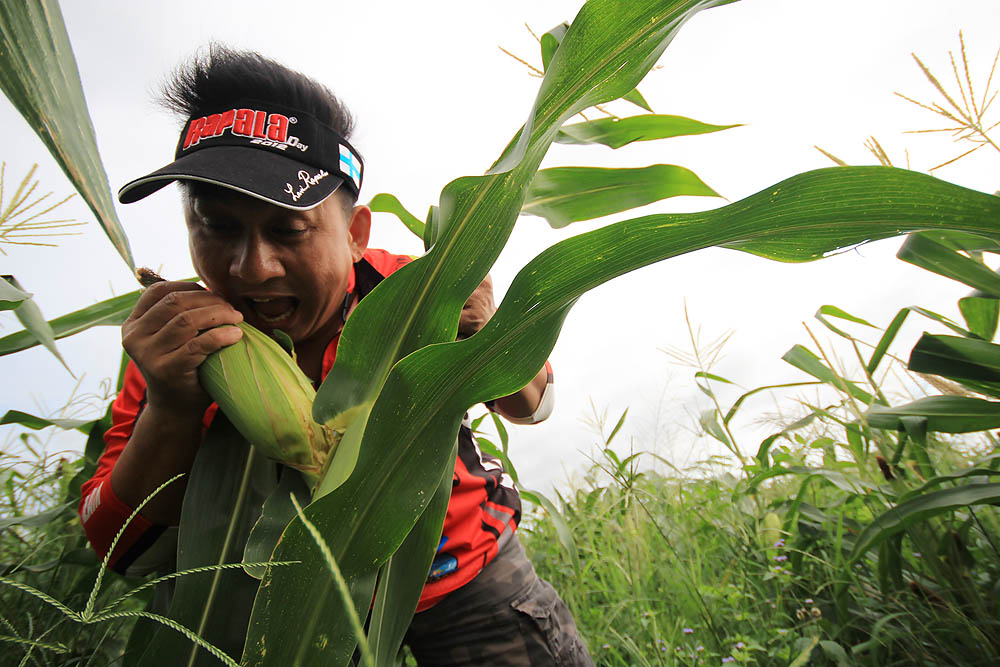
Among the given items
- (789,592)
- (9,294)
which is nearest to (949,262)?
(789,592)

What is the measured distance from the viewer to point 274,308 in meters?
0.83

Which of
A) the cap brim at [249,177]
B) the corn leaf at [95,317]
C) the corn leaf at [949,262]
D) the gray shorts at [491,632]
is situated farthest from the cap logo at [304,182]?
the corn leaf at [949,262]

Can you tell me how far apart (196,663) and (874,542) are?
928 millimetres

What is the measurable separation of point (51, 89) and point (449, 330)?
35 cm

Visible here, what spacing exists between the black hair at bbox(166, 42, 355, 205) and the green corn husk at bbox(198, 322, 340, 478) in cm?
43

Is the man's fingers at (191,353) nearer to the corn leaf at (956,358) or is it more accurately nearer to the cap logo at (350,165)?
the cap logo at (350,165)

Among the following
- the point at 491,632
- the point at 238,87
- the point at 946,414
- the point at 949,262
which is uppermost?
the point at 238,87

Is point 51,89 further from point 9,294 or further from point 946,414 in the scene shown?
point 946,414

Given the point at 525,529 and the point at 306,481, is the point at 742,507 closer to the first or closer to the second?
the point at 525,529

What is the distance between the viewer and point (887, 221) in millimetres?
523

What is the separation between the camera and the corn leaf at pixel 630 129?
0.79m

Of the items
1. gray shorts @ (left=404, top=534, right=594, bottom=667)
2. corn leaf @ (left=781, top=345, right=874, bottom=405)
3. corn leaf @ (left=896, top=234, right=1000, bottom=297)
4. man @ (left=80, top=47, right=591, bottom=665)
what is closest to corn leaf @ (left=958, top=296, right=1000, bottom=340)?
corn leaf @ (left=896, top=234, right=1000, bottom=297)

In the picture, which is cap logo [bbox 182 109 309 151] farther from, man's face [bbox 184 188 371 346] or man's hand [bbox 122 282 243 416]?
man's hand [bbox 122 282 243 416]

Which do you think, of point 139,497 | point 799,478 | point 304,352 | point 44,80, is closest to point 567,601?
point 799,478
